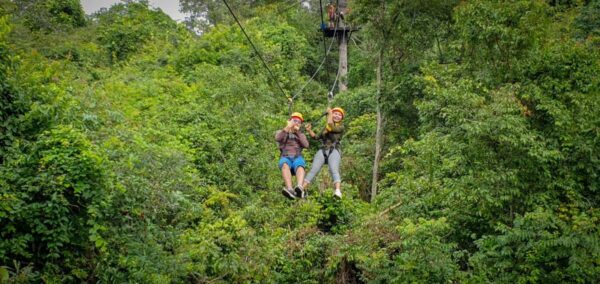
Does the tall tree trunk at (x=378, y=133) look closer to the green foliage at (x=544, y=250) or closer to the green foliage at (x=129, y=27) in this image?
the green foliage at (x=544, y=250)

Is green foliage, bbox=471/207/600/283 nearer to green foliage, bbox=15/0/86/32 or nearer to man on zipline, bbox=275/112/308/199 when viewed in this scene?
man on zipline, bbox=275/112/308/199

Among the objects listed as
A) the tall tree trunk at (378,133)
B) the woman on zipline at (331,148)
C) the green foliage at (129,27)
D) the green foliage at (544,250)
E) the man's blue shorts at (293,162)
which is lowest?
the green foliage at (544,250)

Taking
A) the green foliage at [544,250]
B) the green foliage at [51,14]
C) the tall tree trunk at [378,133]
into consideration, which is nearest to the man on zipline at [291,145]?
the green foliage at [544,250]

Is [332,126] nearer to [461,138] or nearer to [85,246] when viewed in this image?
[461,138]

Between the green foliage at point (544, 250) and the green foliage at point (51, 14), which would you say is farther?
the green foliage at point (51, 14)

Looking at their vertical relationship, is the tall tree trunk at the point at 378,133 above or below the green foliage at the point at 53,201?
above

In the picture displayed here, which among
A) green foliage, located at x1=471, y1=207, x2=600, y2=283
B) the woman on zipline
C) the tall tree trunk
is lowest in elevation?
green foliage, located at x1=471, y1=207, x2=600, y2=283

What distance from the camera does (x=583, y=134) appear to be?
30.2ft

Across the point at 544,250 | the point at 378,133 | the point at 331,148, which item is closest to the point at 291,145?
the point at 331,148

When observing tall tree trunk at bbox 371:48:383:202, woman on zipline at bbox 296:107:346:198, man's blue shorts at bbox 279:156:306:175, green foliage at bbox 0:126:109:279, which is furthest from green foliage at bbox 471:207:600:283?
green foliage at bbox 0:126:109:279

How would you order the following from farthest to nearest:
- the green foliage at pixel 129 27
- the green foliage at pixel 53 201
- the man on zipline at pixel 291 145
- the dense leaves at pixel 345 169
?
the green foliage at pixel 129 27
the man on zipline at pixel 291 145
the dense leaves at pixel 345 169
the green foliage at pixel 53 201

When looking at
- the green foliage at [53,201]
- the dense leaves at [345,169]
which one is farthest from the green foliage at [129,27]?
the green foliage at [53,201]

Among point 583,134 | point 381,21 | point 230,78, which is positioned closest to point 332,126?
point 583,134

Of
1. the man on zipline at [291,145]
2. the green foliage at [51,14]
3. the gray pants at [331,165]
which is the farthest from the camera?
the green foliage at [51,14]
